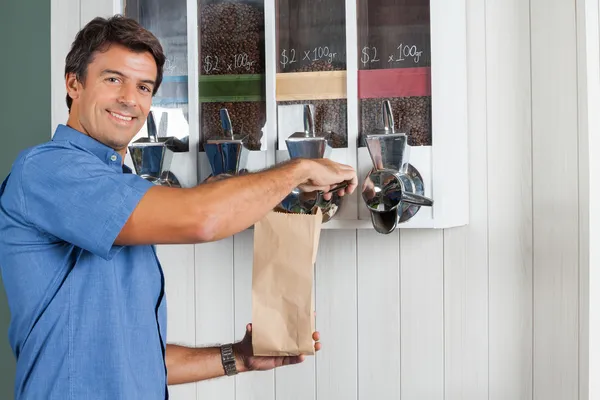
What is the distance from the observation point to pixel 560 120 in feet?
4.37

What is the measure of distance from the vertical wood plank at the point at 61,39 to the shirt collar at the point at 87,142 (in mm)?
554

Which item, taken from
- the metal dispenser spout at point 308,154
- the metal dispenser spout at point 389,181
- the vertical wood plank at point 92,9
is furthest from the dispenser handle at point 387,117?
the vertical wood plank at point 92,9

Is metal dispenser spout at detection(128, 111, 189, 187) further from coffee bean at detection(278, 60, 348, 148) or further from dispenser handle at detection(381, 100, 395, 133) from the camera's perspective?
dispenser handle at detection(381, 100, 395, 133)

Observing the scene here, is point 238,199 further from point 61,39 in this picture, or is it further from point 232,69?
point 61,39

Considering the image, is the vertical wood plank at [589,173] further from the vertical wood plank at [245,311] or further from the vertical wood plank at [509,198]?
the vertical wood plank at [245,311]

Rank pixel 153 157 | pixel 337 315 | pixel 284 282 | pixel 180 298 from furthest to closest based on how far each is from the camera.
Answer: pixel 180 298
pixel 337 315
pixel 153 157
pixel 284 282

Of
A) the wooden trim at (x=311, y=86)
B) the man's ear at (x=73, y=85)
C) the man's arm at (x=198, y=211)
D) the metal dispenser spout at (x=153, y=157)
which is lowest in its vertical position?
the man's arm at (x=198, y=211)

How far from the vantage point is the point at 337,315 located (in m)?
1.54

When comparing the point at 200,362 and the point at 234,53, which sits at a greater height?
the point at 234,53

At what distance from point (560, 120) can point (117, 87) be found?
79 centimetres

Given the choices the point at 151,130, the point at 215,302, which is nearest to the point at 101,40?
the point at 151,130

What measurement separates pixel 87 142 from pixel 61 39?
64cm

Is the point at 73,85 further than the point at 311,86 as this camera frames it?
No

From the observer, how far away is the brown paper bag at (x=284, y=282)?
3.81 ft
